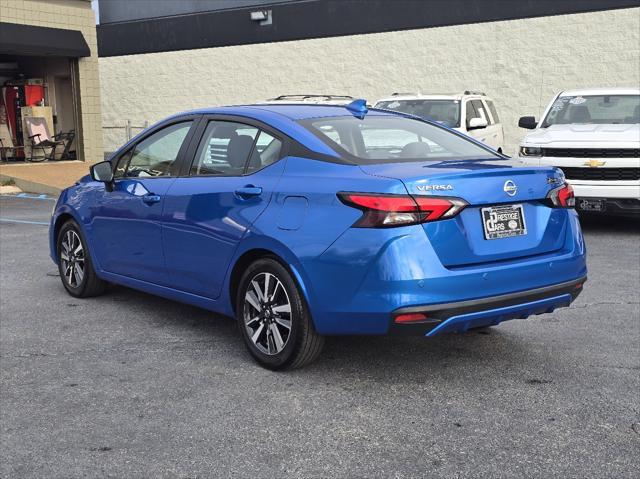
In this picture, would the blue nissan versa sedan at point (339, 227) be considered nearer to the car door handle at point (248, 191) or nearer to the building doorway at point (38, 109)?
the car door handle at point (248, 191)

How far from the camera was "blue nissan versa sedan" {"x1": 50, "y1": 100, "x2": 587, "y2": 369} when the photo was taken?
4281 millimetres

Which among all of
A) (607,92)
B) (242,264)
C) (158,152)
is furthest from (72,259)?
(607,92)

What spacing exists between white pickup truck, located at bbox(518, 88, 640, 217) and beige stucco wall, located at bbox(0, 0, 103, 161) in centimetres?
1476

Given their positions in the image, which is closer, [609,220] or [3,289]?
[3,289]

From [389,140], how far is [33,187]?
1430 centimetres

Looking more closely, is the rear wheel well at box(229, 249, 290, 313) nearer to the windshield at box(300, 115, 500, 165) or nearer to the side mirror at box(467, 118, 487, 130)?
the windshield at box(300, 115, 500, 165)

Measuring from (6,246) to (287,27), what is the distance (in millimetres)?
16582

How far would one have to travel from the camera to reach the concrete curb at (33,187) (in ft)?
57.0

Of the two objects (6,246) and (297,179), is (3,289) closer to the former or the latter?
(6,246)

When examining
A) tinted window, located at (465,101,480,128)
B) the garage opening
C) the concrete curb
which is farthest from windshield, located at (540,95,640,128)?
the garage opening

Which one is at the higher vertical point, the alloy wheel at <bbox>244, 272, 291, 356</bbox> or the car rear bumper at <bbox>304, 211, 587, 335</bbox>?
the car rear bumper at <bbox>304, 211, 587, 335</bbox>

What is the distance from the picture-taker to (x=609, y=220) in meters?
12.2

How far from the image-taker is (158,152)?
608cm

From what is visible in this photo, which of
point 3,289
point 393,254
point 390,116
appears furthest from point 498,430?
point 3,289
